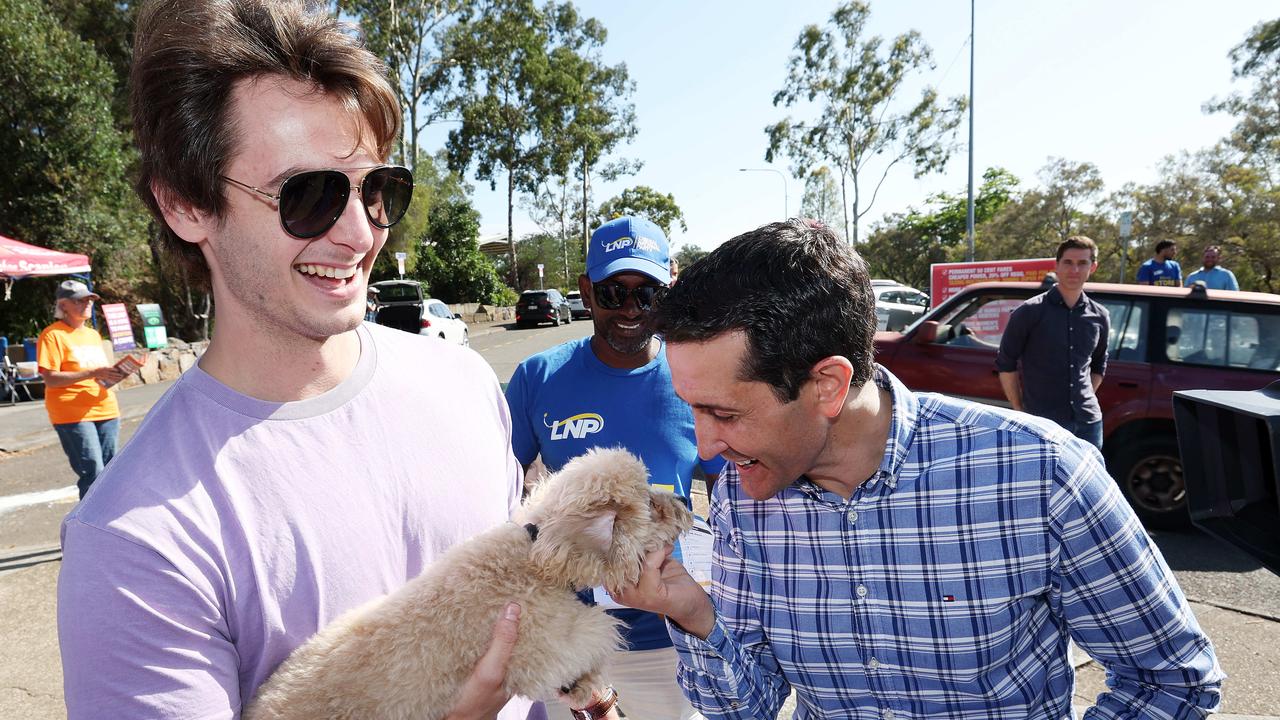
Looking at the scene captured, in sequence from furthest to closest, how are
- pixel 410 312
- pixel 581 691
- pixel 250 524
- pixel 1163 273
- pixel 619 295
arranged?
pixel 410 312 → pixel 1163 273 → pixel 619 295 → pixel 581 691 → pixel 250 524

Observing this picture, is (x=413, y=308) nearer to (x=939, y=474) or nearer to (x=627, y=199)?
(x=939, y=474)

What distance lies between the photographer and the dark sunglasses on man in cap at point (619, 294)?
124 inches

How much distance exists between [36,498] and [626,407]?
8924 millimetres

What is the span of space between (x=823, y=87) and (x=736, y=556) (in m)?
42.5

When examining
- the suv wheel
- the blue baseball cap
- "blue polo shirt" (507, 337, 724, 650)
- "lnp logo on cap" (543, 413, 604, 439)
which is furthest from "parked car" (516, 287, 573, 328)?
"lnp logo on cap" (543, 413, 604, 439)

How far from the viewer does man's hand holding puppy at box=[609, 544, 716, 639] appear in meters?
1.81

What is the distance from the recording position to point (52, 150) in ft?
61.0

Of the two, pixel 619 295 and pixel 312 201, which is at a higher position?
pixel 312 201

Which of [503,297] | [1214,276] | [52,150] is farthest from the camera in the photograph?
[503,297]

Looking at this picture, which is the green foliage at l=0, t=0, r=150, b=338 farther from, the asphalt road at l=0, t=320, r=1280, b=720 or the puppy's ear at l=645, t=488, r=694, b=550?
the puppy's ear at l=645, t=488, r=694, b=550

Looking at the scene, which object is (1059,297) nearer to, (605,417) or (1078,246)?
(1078,246)

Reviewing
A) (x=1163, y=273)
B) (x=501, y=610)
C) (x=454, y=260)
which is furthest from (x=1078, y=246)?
(x=454, y=260)

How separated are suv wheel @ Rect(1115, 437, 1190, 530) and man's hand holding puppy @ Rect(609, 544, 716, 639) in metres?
6.22

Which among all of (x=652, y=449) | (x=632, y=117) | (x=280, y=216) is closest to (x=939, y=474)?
(x=652, y=449)
